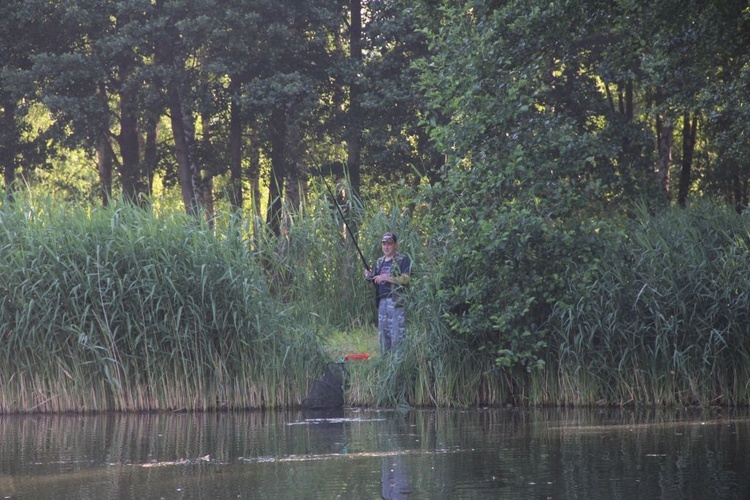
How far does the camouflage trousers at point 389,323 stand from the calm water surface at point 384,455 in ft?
3.86

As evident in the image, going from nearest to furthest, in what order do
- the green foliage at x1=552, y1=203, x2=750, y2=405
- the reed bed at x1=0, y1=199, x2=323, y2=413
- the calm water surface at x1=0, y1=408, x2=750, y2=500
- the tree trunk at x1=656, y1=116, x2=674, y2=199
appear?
1. the calm water surface at x1=0, y1=408, x2=750, y2=500
2. the green foliage at x1=552, y1=203, x2=750, y2=405
3. the reed bed at x1=0, y1=199, x2=323, y2=413
4. the tree trunk at x1=656, y1=116, x2=674, y2=199

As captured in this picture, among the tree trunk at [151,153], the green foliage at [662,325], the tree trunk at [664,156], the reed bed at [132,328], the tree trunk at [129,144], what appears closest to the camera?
the green foliage at [662,325]

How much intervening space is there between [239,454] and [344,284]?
603 centimetres

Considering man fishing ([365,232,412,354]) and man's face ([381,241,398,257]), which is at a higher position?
man's face ([381,241,398,257])

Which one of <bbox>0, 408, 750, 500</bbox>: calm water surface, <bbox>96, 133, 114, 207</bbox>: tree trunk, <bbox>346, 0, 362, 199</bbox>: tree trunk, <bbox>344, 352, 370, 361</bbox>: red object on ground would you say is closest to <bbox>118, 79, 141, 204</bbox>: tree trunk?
<bbox>96, 133, 114, 207</bbox>: tree trunk

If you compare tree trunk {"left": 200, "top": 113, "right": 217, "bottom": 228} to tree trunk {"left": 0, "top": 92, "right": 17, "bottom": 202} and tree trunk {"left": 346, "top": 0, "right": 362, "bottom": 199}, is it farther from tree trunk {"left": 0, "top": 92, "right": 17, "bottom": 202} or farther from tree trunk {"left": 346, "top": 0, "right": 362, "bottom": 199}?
tree trunk {"left": 0, "top": 92, "right": 17, "bottom": 202}

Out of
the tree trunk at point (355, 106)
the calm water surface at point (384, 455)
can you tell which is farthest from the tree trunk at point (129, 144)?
the calm water surface at point (384, 455)

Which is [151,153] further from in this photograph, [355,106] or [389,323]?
[389,323]

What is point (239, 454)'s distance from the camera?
26.2 feet

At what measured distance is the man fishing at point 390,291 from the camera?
463 inches

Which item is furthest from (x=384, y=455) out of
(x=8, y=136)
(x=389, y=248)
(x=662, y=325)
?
(x=8, y=136)

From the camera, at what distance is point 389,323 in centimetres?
1187

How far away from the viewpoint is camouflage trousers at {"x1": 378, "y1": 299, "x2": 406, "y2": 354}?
11.7 meters

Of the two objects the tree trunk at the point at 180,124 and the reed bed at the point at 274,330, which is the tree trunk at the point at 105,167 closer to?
the tree trunk at the point at 180,124
